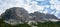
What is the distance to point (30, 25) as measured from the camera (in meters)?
2.37

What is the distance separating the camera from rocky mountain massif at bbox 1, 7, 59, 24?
2.37m

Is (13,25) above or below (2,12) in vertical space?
below

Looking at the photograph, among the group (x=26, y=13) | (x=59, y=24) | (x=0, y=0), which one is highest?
(x=0, y=0)

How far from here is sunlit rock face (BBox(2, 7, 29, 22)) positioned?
2.38m

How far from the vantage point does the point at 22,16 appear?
2.38m

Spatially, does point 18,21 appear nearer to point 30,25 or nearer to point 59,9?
point 30,25

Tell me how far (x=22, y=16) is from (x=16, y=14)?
0.08 m

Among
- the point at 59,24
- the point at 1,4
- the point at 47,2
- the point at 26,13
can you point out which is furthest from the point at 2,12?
the point at 59,24

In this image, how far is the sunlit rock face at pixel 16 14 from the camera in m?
2.38

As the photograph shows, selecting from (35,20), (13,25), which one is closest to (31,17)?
(35,20)

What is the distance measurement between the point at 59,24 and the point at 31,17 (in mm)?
371

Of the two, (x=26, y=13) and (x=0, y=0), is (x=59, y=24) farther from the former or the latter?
(x=0, y=0)

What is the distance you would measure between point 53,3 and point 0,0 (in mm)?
685

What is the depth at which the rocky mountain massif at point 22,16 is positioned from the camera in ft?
7.79
